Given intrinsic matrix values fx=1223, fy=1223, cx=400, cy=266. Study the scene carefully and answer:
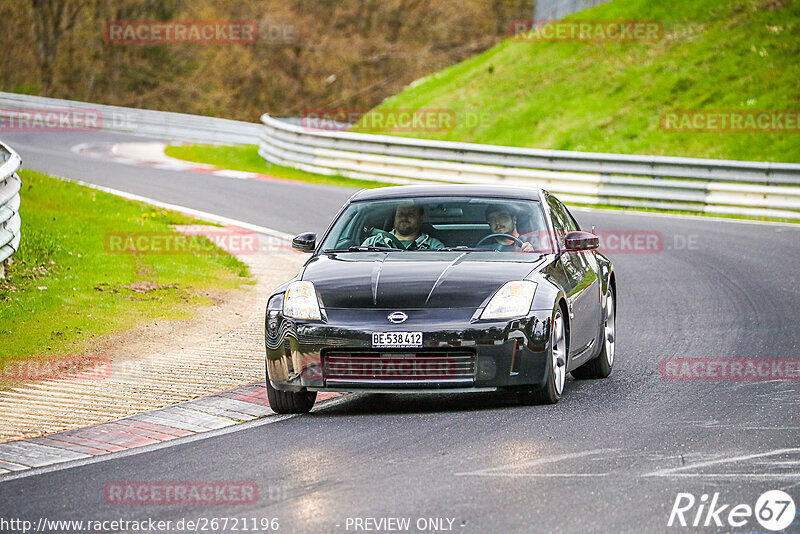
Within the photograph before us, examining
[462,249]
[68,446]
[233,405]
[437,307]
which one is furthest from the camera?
[462,249]

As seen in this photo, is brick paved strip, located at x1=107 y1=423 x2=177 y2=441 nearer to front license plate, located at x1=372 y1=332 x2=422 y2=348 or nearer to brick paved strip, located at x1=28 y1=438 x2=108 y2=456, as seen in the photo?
brick paved strip, located at x1=28 y1=438 x2=108 y2=456

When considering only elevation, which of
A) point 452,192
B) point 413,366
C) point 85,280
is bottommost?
point 85,280

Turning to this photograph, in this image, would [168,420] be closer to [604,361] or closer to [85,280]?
[604,361]

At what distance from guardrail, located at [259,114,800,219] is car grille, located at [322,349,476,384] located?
48.7 ft

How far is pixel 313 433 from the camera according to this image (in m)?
7.35

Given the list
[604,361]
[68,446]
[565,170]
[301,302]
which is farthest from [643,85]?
[68,446]

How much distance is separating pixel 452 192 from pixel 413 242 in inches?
21.1

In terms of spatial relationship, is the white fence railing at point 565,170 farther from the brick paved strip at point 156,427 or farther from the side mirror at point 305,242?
the brick paved strip at point 156,427

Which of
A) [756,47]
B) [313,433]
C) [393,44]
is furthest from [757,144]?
[393,44]

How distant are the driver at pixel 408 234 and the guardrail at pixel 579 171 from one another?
1364 centimetres

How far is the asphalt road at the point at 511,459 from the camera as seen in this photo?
5.54 m

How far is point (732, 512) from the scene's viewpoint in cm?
540

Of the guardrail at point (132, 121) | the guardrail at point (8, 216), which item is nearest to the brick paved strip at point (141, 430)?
the guardrail at point (8, 216)

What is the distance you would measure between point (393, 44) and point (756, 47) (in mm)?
28104
